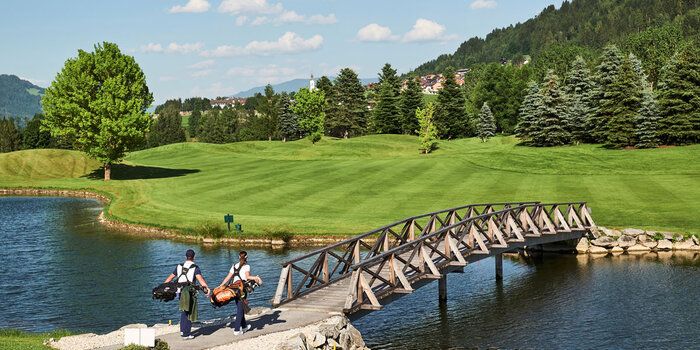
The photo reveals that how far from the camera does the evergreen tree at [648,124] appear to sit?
7025 cm

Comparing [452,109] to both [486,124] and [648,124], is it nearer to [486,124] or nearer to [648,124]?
[486,124]

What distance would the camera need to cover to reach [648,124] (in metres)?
→ 70.4

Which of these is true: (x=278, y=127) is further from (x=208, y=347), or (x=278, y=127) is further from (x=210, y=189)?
(x=208, y=347)

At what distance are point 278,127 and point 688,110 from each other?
3615 inches

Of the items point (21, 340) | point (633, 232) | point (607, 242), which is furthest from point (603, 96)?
point (21, 340)

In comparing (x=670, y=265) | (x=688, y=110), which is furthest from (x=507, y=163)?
(x=670, y=265)

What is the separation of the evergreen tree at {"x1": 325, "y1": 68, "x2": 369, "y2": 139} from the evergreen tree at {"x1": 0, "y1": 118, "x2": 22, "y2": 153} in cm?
7450

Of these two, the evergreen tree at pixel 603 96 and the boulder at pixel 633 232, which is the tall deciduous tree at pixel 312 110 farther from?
the boulder at pixel 633 232

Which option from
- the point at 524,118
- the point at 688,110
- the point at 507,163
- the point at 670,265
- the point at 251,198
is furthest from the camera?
the point at 524,118

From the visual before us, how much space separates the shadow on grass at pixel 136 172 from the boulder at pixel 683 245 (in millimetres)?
53658

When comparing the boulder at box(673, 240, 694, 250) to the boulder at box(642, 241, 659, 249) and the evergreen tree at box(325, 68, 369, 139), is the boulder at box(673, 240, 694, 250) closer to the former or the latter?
the boulder at box(642, 241, 659, 249)

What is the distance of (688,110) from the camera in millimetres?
70625

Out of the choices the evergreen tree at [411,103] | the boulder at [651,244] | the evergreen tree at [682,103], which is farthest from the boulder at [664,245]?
the evergreen tree at [411,103]

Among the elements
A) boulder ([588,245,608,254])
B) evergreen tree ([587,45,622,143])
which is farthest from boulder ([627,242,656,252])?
evergreen tree ([587,45,622,143])
